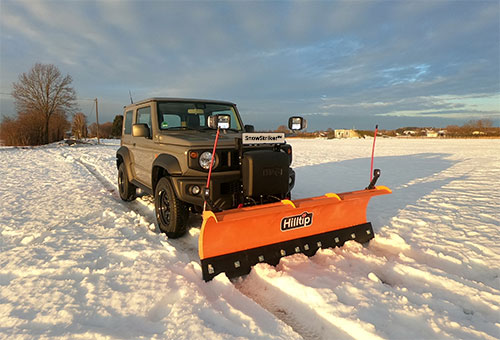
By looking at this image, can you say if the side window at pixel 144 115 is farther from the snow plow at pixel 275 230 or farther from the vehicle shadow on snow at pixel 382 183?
the vehicle shadow on snow at pixel 382 183

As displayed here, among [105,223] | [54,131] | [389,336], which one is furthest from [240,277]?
[54,131]

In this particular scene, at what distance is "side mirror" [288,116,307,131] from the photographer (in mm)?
4066

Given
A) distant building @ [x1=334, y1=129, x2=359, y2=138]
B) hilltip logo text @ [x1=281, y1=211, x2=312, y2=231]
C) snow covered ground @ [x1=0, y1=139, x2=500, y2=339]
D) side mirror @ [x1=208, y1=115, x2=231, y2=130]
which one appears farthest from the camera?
distant building @ [x1=334, y1=129, x2=359, y2=138]

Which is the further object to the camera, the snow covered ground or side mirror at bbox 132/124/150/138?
side mirror at bbox 132/124/150/138

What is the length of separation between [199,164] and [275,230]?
3.88ft

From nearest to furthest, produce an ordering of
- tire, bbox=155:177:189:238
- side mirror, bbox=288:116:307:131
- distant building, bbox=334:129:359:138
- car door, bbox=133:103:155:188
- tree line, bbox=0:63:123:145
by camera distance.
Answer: tire, bbox=155:177:189:238, side mirror, bbox=288:116:307:131, car door, bbox=133:103:155:188, tree line, bbox=0:63:123:145, distant building, bbox=334:129:359:138

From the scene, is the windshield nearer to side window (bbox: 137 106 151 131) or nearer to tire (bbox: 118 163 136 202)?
side window (bbox: 137 106 151 131)

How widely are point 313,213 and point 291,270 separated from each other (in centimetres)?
75

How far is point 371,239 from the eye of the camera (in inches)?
157

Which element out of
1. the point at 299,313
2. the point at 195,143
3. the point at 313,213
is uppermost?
the point at 195,143

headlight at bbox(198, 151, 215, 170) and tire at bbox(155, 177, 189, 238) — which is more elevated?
headlight at bbox(198, 151, 215, 170)

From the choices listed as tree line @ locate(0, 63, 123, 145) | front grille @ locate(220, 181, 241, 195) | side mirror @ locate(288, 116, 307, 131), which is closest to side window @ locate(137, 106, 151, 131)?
front grille @ locate(220, 181, 241, 195)

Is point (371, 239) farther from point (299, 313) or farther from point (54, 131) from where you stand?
point (54, 131)

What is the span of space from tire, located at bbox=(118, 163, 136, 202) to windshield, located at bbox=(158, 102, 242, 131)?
1.99 metres
